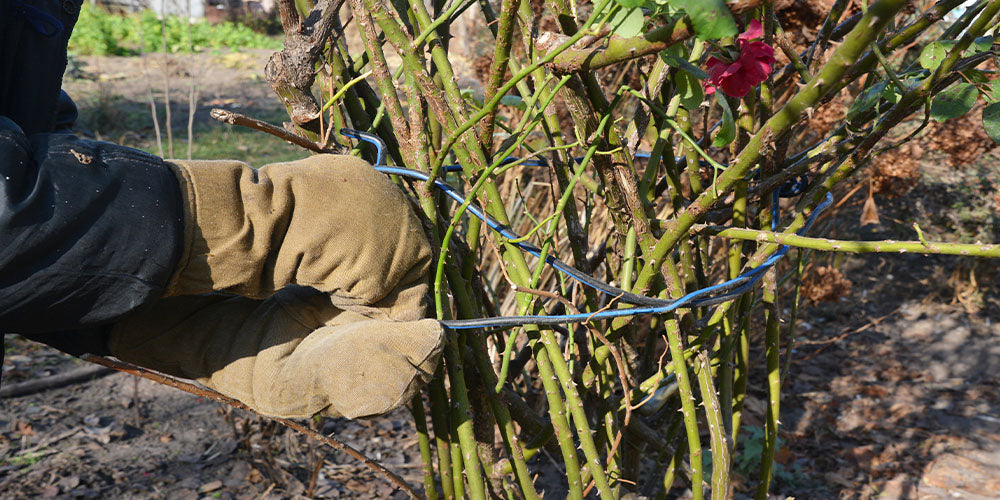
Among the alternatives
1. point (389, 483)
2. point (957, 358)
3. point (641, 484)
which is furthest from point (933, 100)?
point (957, 358)

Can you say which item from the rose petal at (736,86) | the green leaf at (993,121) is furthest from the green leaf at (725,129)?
the green leaf at (993,121)

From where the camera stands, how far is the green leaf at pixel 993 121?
110 cm

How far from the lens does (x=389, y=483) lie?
2.68 metres

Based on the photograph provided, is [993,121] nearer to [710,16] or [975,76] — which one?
[975,76]

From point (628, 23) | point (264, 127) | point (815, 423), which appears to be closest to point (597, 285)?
point (628, 23)

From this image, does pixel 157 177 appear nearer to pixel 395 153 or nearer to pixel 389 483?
pixel 395 153

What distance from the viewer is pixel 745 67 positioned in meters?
1.17

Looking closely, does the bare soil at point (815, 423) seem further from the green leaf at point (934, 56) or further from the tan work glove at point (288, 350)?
the green leaf at point (934, 56)

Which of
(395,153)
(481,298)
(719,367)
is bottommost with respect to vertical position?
(719,367)

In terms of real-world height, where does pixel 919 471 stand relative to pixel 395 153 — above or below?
below

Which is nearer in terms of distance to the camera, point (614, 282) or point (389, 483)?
point (614, 282)

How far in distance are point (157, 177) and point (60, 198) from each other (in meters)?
0.12

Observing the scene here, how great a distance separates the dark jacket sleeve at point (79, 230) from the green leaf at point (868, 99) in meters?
1.07

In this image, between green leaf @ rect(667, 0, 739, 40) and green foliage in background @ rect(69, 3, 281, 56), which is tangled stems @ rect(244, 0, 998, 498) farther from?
green foliage in background @ rect(69, 3, 281, 56)
